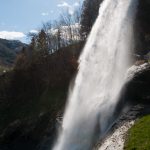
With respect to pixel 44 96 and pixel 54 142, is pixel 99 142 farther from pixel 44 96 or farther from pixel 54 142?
pixel 44 96

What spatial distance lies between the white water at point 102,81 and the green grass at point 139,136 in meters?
6.27

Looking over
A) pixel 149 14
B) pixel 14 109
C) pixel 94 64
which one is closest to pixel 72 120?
pixel 94 64

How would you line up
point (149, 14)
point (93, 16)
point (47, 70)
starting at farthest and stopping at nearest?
point (93, 16), point (47, 70), point (149, 14)

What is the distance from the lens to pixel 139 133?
27.0m

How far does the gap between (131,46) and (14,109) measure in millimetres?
27718

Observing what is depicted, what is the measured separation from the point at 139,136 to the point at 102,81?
17653 mm

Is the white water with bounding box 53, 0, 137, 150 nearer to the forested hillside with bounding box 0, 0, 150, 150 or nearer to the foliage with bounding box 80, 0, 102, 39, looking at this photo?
the forested hillside with bounding box 0, 0, 150, 150

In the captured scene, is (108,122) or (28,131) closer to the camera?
(108,122)

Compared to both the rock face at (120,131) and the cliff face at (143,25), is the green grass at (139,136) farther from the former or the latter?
the cliff face at (143,25)

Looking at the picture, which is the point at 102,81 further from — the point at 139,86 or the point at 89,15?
the point at 89,15

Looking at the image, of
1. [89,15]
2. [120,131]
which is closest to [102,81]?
[120,131]

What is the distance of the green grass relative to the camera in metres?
24.9

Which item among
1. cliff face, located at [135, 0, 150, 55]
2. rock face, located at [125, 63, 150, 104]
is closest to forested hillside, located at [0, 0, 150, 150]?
cliff face, located at [135, 0, 150, 55]

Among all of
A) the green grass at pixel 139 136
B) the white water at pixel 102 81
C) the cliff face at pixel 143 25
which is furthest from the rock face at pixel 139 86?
the cliff face at pixel 143 25
